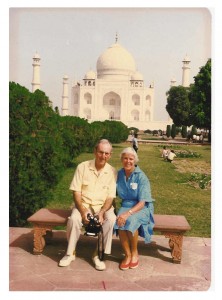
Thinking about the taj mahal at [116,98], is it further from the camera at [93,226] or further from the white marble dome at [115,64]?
the camera at [93,226]

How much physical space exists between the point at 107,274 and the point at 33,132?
180cm

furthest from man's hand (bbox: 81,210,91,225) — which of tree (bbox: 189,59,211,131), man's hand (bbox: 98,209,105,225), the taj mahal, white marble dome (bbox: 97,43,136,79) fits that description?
the taj mahal

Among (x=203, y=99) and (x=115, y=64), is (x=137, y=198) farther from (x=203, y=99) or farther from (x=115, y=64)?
(x=115, y=64)

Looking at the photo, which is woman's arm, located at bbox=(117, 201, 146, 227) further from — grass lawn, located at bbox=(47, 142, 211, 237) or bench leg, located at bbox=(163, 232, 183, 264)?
grass lawn, located at bbox=(47, 142, 211, 237)

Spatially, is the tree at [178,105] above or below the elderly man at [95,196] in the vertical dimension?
above

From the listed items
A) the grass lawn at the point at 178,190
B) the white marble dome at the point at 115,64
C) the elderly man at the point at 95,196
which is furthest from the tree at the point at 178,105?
the elderly man at the point at 95,196

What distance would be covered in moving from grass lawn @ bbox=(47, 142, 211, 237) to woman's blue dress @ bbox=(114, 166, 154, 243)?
1323 mm

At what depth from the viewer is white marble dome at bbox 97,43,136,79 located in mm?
36003

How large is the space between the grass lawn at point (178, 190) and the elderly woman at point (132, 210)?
1341mm

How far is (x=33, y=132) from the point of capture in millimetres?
4527

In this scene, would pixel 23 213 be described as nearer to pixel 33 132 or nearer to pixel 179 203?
pixel 33 132

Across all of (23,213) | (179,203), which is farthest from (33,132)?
(179,203)

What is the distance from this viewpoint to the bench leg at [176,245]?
3.74 metres

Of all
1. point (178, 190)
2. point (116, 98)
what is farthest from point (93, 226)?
point (116, 98)
